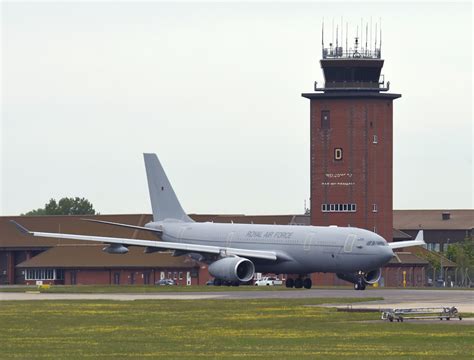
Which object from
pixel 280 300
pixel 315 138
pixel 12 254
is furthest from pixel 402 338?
pixel 12 254

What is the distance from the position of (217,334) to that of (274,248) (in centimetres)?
5083

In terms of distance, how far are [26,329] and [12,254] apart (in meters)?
95.3

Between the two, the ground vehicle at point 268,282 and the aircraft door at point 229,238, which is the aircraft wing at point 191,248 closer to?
the aircraft door at point 229,238

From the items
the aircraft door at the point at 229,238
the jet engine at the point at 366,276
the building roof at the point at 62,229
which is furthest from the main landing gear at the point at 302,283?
the building roof at the point at 62,229

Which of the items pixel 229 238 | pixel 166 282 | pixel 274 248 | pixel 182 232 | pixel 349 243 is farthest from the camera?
pixel 166 282

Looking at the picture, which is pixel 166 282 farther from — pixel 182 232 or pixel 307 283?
pixel 307 283

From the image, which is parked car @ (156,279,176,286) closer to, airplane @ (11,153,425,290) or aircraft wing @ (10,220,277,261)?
airplane @ (11,153,425,290)

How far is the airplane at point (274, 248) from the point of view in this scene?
91125 mm

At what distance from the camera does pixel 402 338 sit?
44.6m

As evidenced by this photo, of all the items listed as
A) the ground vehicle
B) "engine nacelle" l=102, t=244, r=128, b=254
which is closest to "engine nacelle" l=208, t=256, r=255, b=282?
"engine nacelle" l=102, t=244, r=128, b=254

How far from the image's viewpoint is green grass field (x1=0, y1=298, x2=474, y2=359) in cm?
3981

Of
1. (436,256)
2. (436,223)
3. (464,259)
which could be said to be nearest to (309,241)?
(464,259)

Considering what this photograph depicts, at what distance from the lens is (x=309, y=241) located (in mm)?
94000

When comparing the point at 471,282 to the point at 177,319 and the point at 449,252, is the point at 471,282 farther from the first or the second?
the point at 177,319
